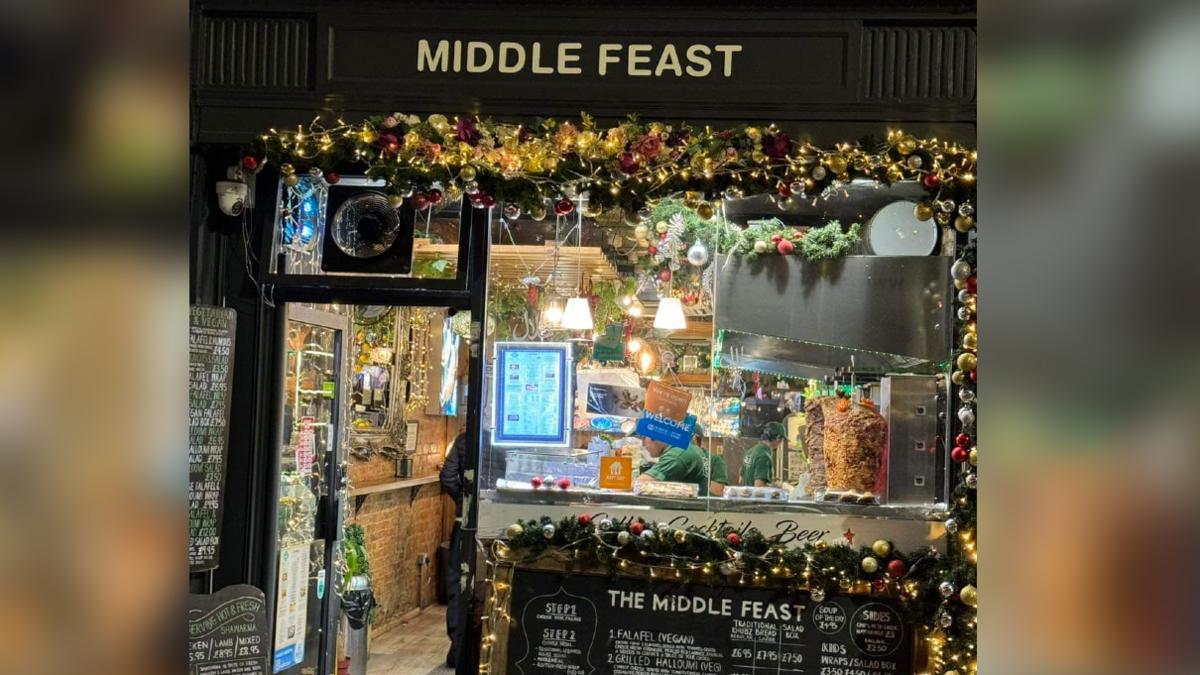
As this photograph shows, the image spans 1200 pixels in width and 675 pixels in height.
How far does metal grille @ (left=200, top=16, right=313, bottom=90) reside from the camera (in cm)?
478

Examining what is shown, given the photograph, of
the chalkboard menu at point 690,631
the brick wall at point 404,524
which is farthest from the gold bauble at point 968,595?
the brick wall at point 404,524

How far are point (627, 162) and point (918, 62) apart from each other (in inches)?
55.0

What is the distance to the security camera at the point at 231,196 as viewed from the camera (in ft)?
16.4

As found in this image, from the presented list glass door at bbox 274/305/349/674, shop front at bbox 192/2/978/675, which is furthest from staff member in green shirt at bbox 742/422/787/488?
glass door at bbox 274/305/349/674

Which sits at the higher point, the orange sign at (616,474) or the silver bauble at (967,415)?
the silver bauble at (967,415)

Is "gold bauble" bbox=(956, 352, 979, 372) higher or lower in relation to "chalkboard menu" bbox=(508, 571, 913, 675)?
higher

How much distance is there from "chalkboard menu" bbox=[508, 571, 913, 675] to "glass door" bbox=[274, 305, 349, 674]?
1444 mm

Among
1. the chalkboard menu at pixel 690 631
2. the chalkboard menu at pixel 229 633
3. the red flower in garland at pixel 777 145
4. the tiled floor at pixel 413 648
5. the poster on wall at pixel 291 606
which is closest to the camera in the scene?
the chalkboard menu at pixel 229 633

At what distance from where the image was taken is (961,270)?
4.56 metres

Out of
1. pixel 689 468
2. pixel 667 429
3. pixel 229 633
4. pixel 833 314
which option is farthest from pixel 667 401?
pixel 229 633

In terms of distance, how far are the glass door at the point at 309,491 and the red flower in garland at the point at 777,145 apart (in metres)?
2.67

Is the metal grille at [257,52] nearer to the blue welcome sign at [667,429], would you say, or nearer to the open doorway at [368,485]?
the open doorway at [368,485]

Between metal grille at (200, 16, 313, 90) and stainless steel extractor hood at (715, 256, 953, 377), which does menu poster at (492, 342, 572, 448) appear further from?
metal grille at (200, 16, 313, 90)
